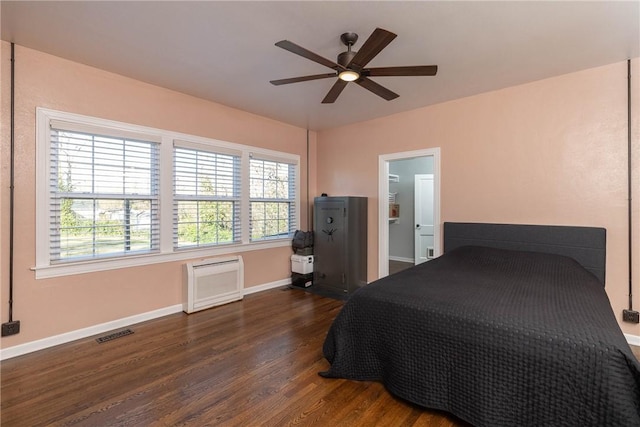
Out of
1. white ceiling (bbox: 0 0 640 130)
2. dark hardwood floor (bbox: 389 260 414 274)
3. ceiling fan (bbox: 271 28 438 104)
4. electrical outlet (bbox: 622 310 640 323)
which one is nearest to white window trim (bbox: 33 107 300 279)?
white ceiling (bbox: 0 0 640 130)

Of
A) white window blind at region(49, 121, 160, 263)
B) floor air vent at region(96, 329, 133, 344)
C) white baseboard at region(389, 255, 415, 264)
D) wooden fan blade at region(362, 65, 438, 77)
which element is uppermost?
wooden fan blade at region(362, 65, 438, 77)

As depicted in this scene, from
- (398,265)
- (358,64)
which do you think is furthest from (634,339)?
(398,265)

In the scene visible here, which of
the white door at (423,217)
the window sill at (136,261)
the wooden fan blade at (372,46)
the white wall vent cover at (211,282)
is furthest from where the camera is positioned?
the white door at (423,217)

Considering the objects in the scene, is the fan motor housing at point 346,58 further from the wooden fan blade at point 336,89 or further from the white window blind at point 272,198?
the white window blind at point 272,198

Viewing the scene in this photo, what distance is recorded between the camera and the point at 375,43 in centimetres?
186

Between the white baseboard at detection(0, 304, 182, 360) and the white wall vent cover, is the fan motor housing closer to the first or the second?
the white wall vent cover

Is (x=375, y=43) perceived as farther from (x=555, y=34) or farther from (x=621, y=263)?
(x=621, y=263)

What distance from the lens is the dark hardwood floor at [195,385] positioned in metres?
1.80

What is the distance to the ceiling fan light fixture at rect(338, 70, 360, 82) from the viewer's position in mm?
2229

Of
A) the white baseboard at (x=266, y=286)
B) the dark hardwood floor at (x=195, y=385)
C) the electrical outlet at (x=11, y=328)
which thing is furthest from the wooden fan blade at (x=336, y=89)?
the electrical outlet at (x=11, y=328)

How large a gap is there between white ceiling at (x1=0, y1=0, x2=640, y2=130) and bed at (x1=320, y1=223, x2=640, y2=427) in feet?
6.20

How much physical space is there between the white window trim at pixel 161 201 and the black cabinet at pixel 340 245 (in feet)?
1.93

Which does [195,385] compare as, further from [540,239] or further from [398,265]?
[398,265]

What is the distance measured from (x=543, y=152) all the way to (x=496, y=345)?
2.53 m
